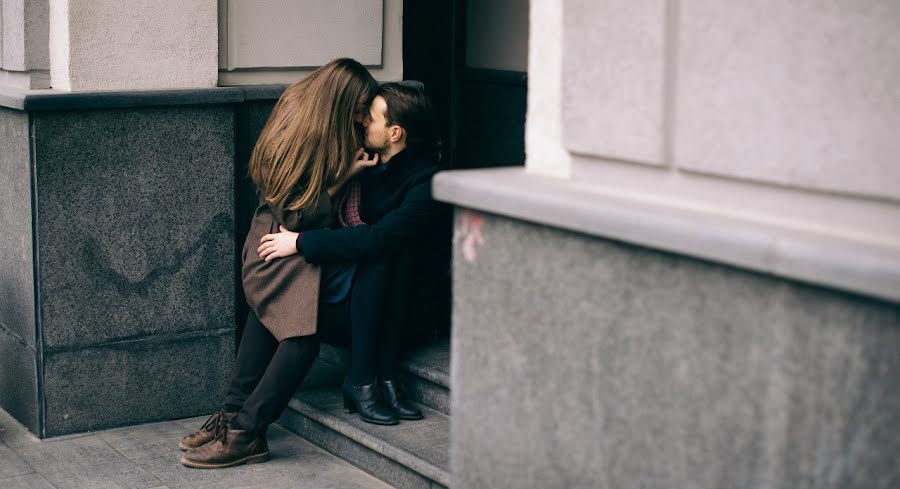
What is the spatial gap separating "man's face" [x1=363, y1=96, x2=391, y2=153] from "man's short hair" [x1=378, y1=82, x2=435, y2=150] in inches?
0.8

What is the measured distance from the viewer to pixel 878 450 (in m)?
2.45

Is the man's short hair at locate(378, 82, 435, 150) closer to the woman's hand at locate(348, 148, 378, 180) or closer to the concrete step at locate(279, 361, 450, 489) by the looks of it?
the woman's hand at locate(348, 148, 378, 180)

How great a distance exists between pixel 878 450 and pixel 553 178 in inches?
49.0

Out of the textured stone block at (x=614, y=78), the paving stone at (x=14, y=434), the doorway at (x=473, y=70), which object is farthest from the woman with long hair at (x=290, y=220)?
the textured stone block at (x=614, y=78)

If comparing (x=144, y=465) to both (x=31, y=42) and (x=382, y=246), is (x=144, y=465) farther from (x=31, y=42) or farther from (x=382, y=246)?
(x=31, y=42)

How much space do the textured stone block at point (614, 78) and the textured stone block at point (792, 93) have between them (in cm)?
8

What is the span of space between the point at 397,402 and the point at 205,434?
78 cm

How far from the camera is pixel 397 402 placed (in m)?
4.93

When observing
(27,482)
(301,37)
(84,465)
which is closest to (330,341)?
(84,465)

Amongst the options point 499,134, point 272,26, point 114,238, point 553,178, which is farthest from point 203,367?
point 553,178

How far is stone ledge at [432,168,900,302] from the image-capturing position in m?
2.39

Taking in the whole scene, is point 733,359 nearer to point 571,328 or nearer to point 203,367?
point 571,328

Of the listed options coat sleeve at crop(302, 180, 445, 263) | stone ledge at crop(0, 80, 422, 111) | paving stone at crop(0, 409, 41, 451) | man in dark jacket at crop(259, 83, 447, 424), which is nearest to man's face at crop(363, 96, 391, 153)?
man in dark jacket at crop(259, 83, 447, 424)

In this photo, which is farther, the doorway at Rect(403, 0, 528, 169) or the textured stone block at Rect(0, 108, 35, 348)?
the doorway at Rect(403, 0, 528, 169)
